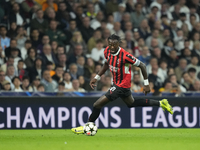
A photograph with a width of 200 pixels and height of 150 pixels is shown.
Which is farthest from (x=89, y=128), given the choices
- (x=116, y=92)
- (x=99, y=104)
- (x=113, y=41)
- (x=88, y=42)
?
(x=88, y=42)

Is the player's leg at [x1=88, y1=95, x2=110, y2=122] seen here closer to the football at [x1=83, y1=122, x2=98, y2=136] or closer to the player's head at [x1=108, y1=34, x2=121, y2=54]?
the football at [x1=83, y1=122, x2=98, y2=136]

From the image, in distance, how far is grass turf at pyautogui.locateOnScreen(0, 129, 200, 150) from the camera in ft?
23.5

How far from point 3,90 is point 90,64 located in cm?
261

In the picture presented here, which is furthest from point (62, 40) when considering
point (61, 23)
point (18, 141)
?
point (18, 141)

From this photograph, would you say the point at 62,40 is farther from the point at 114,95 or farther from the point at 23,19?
the point at 114,95

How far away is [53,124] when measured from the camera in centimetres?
1008

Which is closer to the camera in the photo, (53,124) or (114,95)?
(114,95)

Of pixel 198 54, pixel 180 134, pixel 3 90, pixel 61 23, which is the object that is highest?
pixel 61 23

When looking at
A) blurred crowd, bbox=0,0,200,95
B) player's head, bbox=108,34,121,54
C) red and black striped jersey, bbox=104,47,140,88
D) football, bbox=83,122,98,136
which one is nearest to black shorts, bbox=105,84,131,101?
red and black striped jersey, bbox=104,47,140,88

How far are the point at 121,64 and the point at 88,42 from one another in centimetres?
483

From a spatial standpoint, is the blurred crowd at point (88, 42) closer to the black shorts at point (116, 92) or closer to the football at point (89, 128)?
the black shorts at point (116, 92)

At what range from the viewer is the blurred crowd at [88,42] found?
11359 millimetres

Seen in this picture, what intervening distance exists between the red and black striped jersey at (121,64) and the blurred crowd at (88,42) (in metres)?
2.83

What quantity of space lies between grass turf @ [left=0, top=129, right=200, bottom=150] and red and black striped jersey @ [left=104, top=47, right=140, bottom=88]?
1126mm
